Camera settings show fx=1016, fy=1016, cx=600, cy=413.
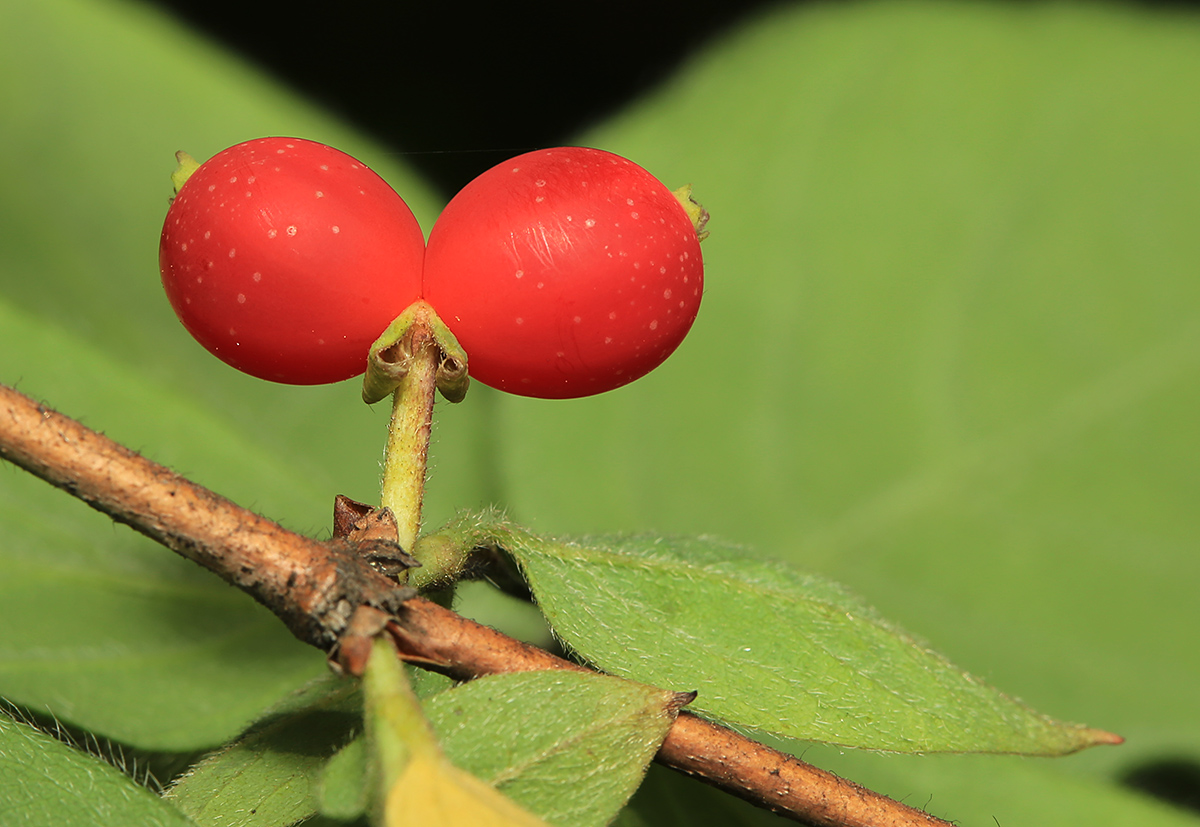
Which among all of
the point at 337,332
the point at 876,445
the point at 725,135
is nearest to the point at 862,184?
the point at 725,135

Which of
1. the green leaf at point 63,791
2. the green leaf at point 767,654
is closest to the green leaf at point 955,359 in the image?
the green leaf at point 767,654

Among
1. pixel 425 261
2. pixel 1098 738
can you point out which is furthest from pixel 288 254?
pixel 1098 738

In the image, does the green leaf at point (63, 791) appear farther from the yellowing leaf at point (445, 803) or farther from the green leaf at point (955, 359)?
the green leaf at point (955, 359)

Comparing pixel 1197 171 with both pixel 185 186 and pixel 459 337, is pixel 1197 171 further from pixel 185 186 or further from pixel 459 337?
pixel 185 186

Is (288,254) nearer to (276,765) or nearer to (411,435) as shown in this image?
(411,435)

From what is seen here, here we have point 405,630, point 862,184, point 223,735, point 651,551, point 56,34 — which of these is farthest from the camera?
point 862,184

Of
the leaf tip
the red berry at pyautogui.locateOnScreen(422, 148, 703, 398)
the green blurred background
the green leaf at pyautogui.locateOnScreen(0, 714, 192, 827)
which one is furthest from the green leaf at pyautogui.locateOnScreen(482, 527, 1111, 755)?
the green blurred background
